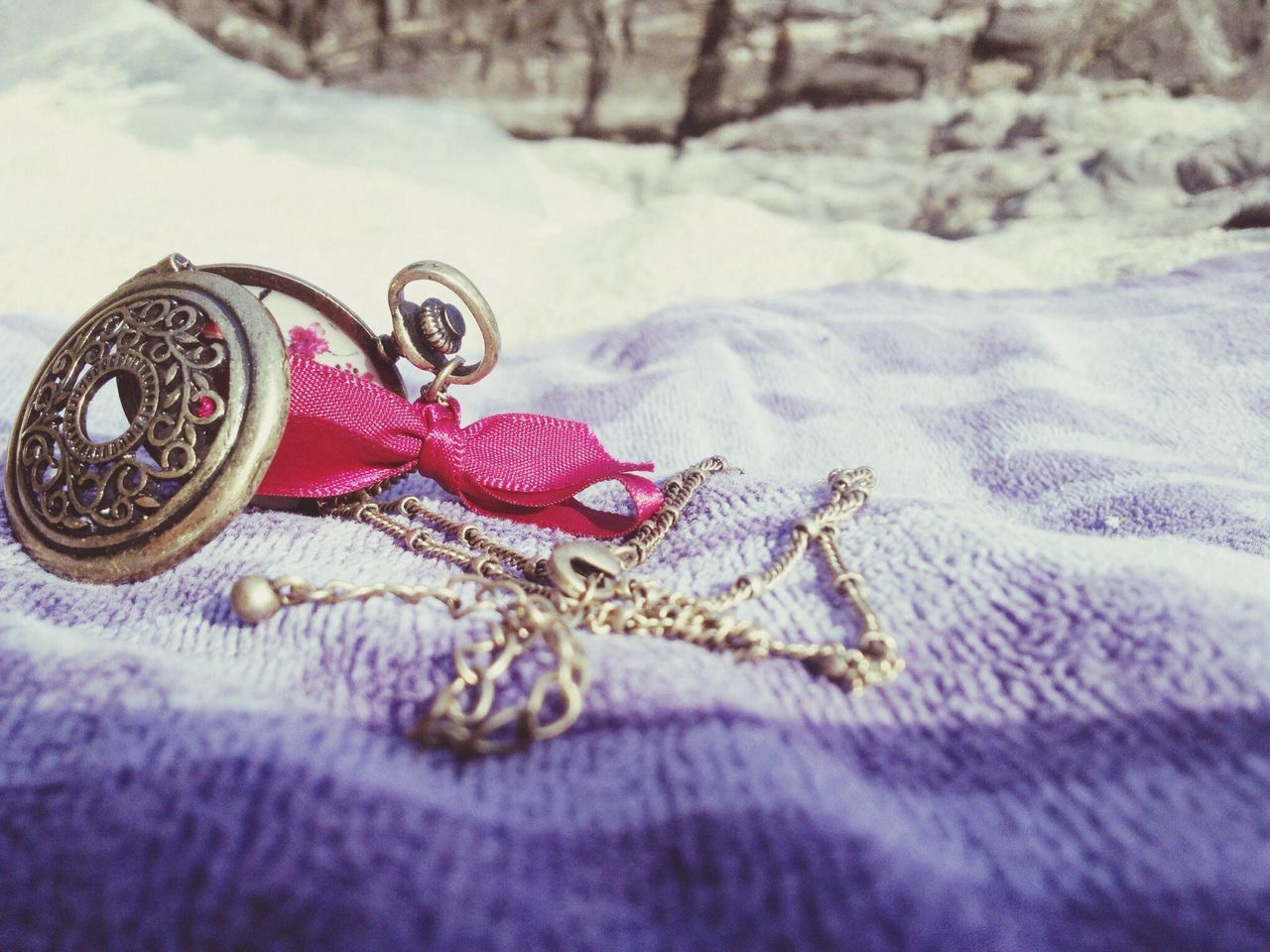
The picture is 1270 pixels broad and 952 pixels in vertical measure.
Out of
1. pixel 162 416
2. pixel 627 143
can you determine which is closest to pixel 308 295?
pixel 162 416

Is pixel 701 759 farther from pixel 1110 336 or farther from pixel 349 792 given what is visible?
pixel 1110 336

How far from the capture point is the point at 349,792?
30 centimetres

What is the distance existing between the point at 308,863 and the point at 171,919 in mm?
43

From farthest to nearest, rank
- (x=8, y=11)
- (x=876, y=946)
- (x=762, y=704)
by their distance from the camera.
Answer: (x=8, y=11), (x=762, y=704), (x=876, y=946)

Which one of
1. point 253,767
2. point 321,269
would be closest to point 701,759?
point 253,767

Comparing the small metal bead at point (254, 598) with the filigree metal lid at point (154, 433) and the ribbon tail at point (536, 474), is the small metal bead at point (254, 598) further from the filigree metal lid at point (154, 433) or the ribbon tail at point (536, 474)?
the ribbon tail at point (536, 474)

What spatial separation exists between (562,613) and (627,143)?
1816 millimetres

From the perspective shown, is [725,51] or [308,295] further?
[725,51]

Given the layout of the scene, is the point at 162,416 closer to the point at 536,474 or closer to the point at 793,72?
Result: the point at 536,474

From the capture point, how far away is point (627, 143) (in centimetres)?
201

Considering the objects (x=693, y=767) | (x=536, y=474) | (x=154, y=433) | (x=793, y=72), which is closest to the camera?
(x=693, y=767)

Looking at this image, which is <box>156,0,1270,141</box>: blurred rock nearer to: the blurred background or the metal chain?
the blurred background

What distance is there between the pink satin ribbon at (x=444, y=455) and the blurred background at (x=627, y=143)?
1.91 feet

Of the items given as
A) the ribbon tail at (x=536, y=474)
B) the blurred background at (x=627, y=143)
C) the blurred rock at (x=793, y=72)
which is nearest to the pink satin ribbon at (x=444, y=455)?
the ribbon tail at (x=536, y=474)
